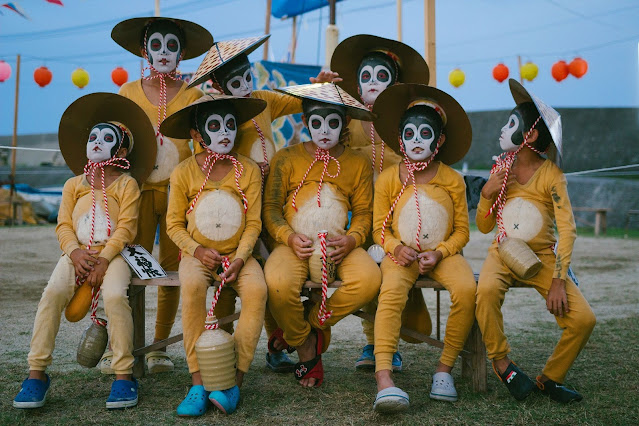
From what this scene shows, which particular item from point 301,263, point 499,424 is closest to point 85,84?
point 301,263

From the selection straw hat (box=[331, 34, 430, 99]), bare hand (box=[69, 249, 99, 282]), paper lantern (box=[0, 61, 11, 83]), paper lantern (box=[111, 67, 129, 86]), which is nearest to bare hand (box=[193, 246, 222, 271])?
bare hand (box=[69, 249, 99, 282])

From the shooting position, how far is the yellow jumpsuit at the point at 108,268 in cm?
321

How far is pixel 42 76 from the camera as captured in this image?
13.0 metres

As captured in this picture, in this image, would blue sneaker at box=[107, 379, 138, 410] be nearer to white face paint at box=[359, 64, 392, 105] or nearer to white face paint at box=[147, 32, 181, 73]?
white face paint at box=[147, 32, 181, 73]

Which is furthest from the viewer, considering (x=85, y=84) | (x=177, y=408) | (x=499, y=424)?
(x=85, y=84)

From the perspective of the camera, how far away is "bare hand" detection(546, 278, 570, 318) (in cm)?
319

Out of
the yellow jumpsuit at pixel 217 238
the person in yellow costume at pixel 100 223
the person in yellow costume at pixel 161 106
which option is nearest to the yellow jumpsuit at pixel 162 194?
the person in yellow costume at pixel 161 106

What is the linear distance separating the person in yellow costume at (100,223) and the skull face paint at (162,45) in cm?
39

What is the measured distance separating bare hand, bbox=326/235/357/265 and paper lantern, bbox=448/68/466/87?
10585mm

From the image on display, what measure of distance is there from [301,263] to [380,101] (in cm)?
101

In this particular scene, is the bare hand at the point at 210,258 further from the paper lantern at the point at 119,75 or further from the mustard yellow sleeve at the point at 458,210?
the paper lantern at the point at 119,75

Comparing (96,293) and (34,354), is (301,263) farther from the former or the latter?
(34,354)

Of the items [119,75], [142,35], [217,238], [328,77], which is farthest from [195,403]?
[119,75]

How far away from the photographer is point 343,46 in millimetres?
4070
